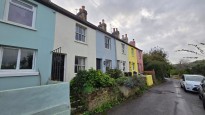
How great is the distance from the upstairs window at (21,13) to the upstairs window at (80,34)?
12.8 feet

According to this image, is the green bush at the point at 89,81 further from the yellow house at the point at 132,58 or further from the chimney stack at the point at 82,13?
the yellow house at the point at 132,58

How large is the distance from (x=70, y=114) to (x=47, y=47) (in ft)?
14.6

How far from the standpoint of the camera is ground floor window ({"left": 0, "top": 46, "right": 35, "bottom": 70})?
21.7 ft

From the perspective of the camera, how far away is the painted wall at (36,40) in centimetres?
647

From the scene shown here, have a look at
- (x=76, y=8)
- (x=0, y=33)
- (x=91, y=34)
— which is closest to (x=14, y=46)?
(x=0, y=33)

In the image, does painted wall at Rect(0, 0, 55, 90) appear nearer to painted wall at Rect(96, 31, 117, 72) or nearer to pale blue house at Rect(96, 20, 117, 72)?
painted wall at Rect(96, 31, 117, 72)

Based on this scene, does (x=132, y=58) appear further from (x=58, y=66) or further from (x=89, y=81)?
(x=89, y=81)

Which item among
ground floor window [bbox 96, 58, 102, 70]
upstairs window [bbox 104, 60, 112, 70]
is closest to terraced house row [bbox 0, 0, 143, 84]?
ground floor window [bbox 96, 58, 102, 70]

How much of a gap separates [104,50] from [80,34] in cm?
402

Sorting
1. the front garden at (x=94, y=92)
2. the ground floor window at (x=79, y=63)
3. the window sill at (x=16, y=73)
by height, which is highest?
the ground floor window at (x=79, y=63)

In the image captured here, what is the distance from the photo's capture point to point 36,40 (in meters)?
7.79

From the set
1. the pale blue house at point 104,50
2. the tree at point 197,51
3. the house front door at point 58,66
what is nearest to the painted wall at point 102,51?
the pale blue house at point 104,50

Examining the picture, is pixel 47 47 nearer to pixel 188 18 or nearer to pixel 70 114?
pixel 70 114

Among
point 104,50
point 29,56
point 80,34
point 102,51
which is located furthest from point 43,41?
point 104,50
